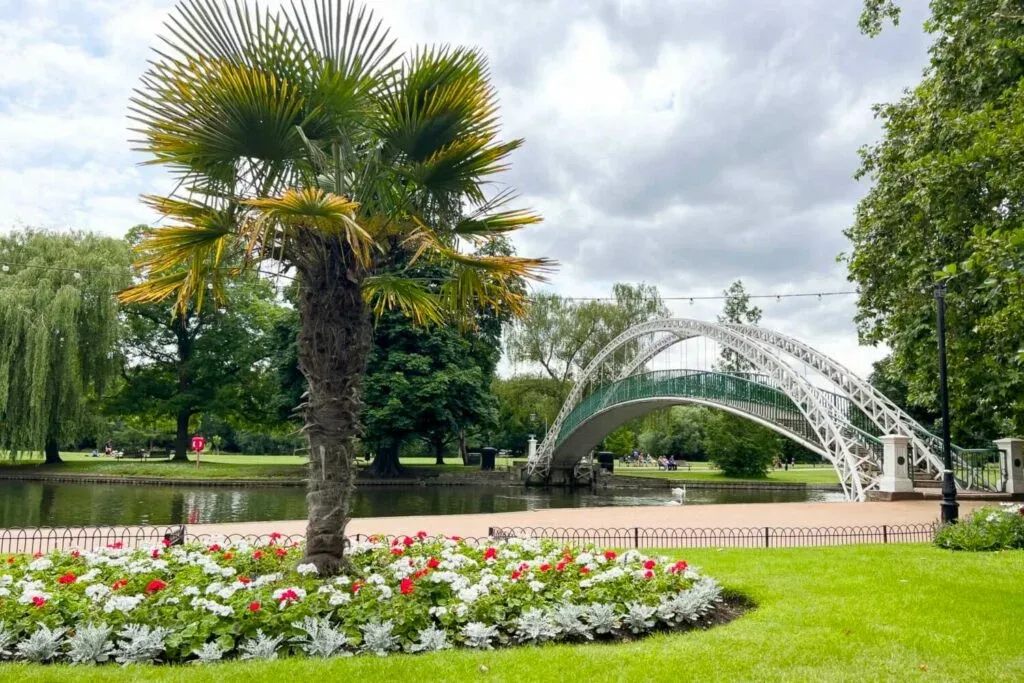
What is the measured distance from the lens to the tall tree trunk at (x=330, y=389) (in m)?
7.39

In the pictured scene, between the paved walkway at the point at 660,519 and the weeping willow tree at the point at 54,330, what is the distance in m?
18.5

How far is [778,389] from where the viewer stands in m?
27.0

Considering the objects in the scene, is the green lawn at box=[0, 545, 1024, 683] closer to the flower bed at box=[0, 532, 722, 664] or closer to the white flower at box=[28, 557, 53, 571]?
the flower bed at box=[0, 532, 722, 664]

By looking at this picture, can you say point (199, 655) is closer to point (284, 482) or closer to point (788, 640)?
point (788, 640)

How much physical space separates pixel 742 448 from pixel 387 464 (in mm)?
21195

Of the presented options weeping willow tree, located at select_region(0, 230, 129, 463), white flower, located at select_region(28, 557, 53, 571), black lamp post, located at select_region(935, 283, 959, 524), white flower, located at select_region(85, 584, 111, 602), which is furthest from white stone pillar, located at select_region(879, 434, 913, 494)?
weeping willow tree, located at select_region(0, 230, 129, 463)

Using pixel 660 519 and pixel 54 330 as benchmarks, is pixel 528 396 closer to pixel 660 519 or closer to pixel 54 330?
pixel 54 330

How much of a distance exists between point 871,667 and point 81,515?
2137 centimetres

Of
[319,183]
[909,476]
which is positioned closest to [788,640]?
[319,183]

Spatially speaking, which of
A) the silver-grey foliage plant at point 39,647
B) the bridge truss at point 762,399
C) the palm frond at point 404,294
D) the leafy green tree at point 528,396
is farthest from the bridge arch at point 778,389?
the silver-grey foliage plant at point 39,647

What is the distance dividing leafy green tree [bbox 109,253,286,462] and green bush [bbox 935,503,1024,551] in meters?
35.9

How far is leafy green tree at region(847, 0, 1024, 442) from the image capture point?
12.4m

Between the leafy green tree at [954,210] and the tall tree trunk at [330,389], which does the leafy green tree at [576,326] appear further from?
the tall tree trunk at [330,389]

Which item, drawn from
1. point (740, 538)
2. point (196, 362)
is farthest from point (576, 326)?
point (740, 538)
